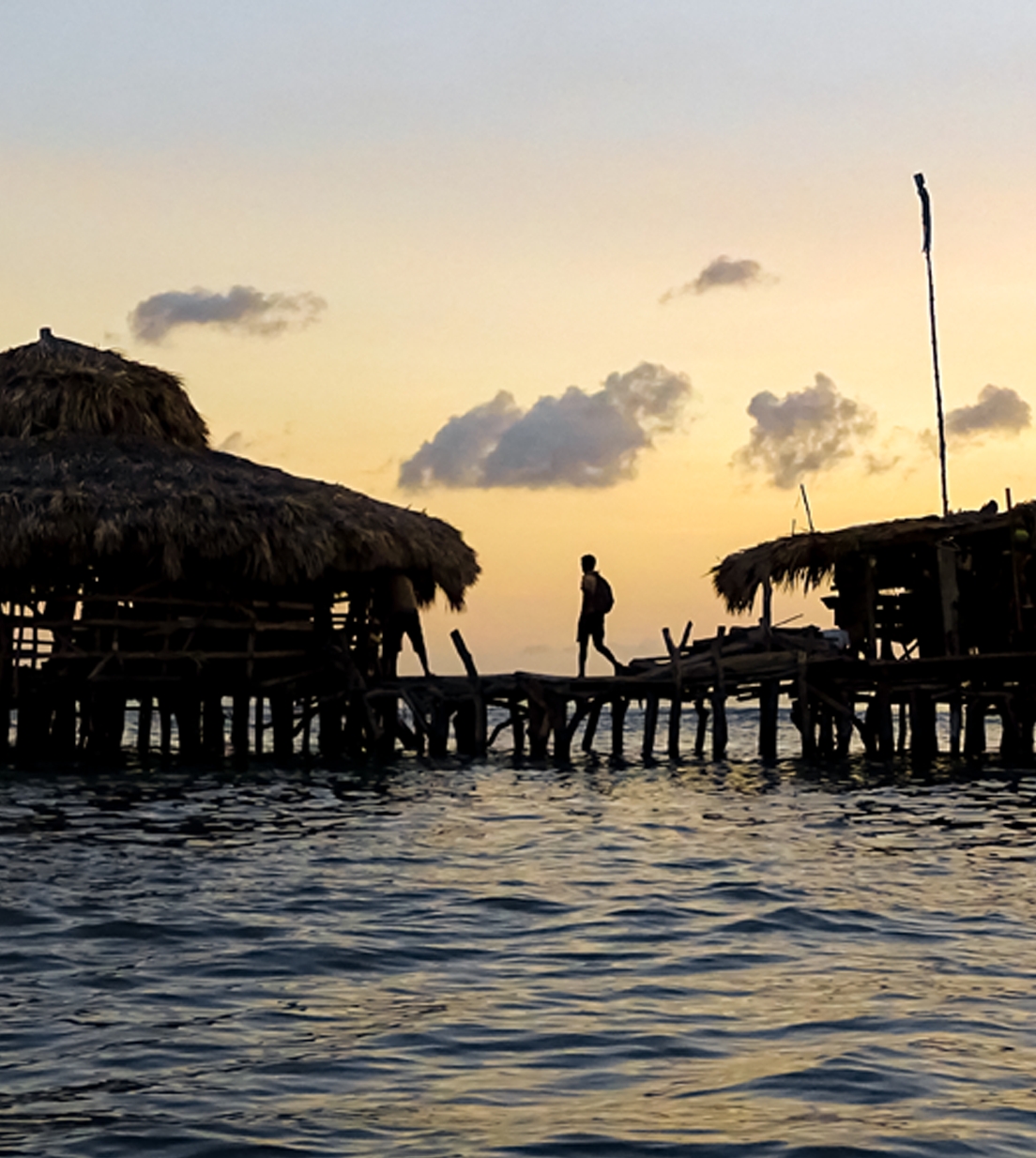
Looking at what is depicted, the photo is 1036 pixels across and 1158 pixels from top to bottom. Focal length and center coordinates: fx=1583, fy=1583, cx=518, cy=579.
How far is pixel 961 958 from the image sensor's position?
25.5 feet

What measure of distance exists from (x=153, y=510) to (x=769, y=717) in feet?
29.1

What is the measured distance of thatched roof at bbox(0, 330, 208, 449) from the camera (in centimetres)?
2405

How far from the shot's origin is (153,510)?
67.1 ft

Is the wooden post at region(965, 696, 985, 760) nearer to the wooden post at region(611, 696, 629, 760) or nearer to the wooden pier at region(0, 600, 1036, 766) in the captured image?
the wooden pier at region(0, 600, 1036, 766)

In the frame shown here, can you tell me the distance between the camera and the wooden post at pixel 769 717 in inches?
851

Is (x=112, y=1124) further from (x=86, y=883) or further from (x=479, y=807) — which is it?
(x=479, y=807)

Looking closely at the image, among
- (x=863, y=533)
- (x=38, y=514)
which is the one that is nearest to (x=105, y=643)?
(x=38, y=514)

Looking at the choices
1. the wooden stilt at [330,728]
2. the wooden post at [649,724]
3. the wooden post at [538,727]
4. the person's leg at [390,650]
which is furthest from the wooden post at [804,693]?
the wooden stilt at [330,728]

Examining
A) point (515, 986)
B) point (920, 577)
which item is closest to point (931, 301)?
point (920, 577)

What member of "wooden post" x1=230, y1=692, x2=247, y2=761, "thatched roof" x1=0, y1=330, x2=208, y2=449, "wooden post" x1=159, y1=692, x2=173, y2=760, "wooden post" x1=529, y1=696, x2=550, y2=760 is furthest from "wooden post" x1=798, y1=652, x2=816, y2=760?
"thatched roof" x1=0, y1=330, x2=208, y2=449

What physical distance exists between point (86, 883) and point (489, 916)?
9.19 ft

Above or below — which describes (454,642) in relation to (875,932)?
above

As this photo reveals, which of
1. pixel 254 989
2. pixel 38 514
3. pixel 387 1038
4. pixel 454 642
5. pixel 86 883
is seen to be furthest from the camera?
pixel 454 642

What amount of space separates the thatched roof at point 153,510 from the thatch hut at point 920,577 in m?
4.71
